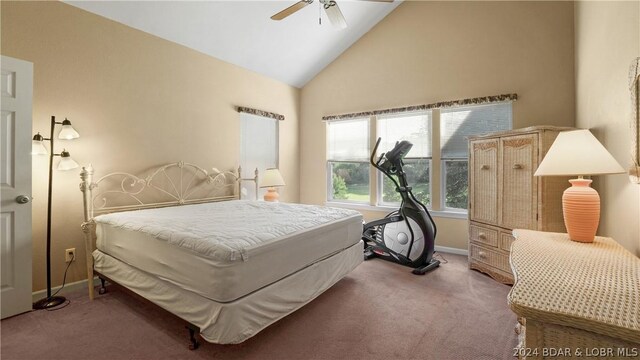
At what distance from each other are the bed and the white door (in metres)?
0.40

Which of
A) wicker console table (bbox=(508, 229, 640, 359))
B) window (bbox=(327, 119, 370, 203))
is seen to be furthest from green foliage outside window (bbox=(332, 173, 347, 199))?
wicker console table (bbox=(508, 229, 640, 359))

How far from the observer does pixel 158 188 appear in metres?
3.34

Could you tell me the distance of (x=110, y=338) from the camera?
1.94 meters

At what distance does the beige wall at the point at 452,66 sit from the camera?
3.24m

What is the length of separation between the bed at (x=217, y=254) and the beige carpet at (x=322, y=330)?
16cm

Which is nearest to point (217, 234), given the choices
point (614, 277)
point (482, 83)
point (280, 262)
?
point (280, 262)

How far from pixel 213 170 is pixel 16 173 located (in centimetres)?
193

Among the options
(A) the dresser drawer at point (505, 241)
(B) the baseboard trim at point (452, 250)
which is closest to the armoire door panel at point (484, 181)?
(A) the dresser drawer at point (505, 241)

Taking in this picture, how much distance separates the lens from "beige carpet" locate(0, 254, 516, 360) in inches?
70.3

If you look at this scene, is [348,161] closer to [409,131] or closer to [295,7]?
[409,131]

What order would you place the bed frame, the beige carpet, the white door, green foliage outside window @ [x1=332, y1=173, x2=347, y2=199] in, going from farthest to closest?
green foliage outside window @ [x1=332, y1=173, x2=347, y2=199], the bed frame, the white door, the beige carpet

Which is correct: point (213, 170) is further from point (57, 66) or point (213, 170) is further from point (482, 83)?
point (482, 83)

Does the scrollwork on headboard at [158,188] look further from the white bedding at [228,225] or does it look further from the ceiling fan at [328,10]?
the ceiling fan at [328,10]

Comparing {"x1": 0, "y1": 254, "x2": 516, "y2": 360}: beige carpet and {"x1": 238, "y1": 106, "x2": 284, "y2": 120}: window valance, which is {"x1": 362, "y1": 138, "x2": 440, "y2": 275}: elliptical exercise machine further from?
{"x1": 238, "y1": 106, "x2": 284, "y2": 120}: window valance
